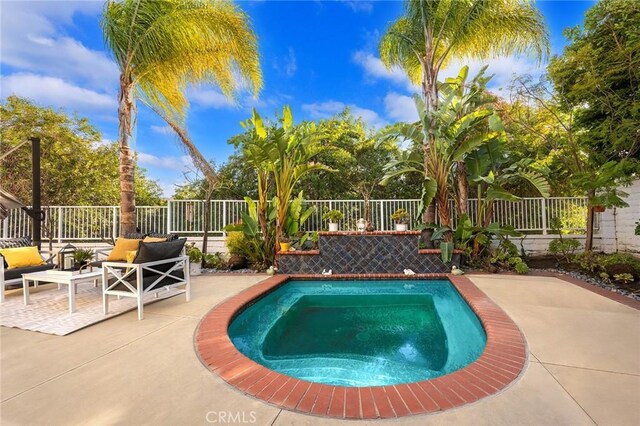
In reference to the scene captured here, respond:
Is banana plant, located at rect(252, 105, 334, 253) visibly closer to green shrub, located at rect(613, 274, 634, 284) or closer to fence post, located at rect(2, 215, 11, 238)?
green shrub, located at rect(613, 274, 634, 284)

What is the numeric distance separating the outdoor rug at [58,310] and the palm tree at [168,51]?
2.65 metres

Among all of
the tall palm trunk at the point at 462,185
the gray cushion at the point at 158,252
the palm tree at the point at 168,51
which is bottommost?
the gray cushion at the point at 158,252

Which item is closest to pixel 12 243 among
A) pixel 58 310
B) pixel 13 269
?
pixel 13 269

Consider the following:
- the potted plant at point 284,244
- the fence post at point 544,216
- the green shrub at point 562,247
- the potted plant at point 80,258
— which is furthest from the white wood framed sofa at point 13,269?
the fence post at point 544,216

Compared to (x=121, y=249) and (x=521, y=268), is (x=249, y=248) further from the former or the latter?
(x=521, y=268)

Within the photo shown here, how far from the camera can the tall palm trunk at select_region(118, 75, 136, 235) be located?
7.05m

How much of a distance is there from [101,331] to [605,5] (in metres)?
11.2

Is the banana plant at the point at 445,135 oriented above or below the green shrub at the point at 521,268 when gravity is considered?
above

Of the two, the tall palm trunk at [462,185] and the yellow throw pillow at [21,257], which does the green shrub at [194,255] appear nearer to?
the yellow throw pillow at [21,257]

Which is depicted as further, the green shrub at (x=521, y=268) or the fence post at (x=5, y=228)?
the fence post at (x=5, y=228)

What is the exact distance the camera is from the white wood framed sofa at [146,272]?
378 cm

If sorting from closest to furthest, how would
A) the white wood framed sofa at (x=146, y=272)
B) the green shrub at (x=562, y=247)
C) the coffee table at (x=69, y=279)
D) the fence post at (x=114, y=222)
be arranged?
the white wood framed sofa at (x=146, y=272) < the coffee table at (x=69, y=279) < the green shrub at (x=562, y=247) < the fence post at (x=114, y=222)
